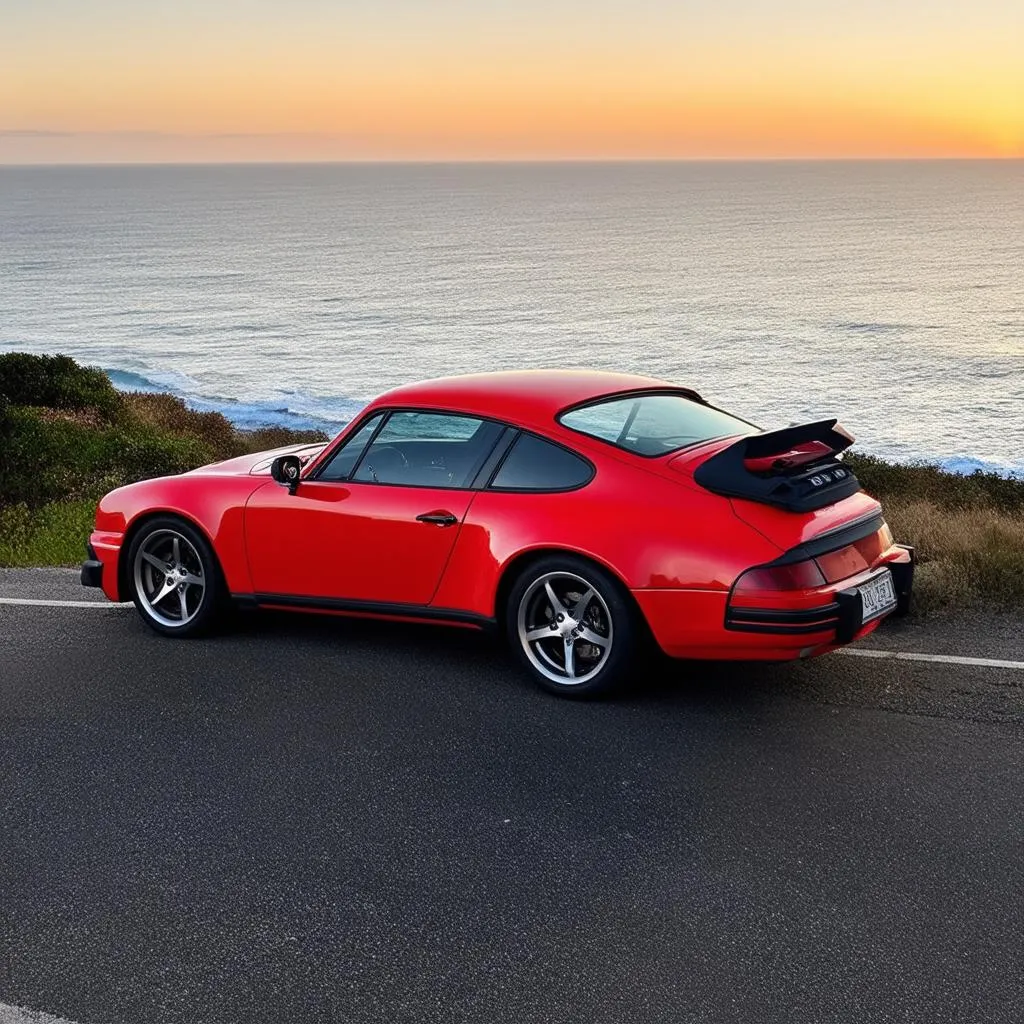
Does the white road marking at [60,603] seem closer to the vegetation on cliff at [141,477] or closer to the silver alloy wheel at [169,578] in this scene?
the silver alloy wheel at [169,578]

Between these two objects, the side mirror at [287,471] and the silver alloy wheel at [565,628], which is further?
the side mirror at [287,471]

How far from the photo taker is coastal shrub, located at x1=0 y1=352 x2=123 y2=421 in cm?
2570

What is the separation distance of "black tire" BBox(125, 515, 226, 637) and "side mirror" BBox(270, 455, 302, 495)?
→ 73cm

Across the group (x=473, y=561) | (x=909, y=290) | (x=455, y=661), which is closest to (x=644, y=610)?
(x=473, y=561)

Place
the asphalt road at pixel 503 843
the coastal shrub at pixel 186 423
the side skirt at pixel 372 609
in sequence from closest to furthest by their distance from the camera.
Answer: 1. the asphalt road at pixel 503 843
2. the side skirt at pixel 372 609
3. the coastal shrub at pixel 186 423

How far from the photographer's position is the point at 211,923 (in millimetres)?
4266

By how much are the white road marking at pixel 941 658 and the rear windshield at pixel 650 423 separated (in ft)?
4.42

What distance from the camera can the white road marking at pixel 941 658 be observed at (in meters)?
6.79

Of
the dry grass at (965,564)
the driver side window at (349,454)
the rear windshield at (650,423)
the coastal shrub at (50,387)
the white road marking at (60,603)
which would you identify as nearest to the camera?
the rear windshield at (650,423)

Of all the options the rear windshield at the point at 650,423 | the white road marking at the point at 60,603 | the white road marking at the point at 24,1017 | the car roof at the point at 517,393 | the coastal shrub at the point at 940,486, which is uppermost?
the car roof at the point at 517,393

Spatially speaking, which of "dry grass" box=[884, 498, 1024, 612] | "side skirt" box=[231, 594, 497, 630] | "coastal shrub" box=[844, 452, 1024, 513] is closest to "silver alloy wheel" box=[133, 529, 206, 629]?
"side skirt" box=[231, 594, 497, 630]

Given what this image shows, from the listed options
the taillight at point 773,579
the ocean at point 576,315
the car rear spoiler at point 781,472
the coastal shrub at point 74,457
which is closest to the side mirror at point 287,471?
the car rear spoiler at point 781,472

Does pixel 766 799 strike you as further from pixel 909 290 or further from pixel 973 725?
pixel 909 290

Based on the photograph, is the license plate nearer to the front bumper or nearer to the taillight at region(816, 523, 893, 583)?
the taillight at region(816, 523, 893, 583)
